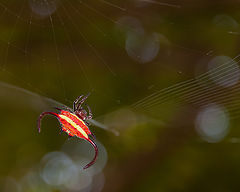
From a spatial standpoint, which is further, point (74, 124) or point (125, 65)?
point (125, 65)

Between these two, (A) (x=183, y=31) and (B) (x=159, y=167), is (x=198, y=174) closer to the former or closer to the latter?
(B) (x=159, y=167)

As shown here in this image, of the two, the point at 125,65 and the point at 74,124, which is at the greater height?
the point at 125,65

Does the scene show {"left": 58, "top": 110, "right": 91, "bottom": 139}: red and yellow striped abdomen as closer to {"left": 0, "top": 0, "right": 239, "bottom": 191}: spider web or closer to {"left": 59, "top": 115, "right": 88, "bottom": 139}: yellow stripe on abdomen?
{"left": 59, "top": 115, "right": 88, "bottom": 139}: yellow stripe on abdomen

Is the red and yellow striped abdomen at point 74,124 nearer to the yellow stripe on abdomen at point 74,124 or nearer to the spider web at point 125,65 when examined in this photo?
the yellow stripe on abdomen at point 74,124

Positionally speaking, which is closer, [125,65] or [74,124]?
[74,124]

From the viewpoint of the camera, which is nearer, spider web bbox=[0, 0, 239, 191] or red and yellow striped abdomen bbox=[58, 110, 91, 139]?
red and yellow striped abdomen bbox=[58, 110, 91, 139]

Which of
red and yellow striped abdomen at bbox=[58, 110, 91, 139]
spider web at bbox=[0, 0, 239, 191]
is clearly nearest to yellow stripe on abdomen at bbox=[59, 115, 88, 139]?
red and yellow striped abdomen at bbox=[58, 110, 91, 139]

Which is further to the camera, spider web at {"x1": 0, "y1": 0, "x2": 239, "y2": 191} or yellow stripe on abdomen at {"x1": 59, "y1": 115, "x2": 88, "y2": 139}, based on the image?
spider web at {"x1": 0, "y1": 0, "x2": 239, "y2": 191}

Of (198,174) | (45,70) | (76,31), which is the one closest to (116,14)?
(76,31)

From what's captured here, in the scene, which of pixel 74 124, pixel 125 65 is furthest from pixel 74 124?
pixel 125 65

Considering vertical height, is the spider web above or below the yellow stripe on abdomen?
above

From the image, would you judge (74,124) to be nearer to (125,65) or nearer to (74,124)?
(74,124)
